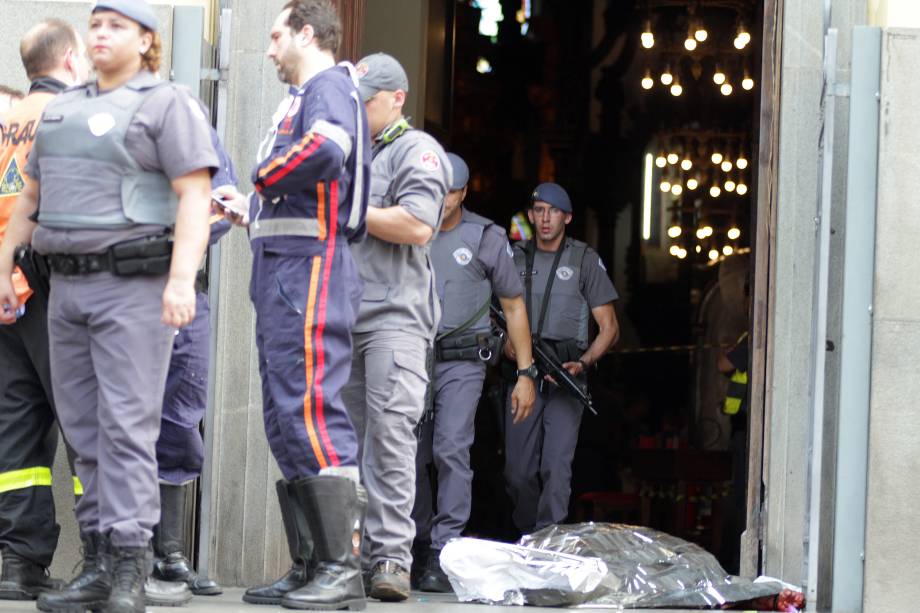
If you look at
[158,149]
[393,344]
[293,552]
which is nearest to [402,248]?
[393,344]

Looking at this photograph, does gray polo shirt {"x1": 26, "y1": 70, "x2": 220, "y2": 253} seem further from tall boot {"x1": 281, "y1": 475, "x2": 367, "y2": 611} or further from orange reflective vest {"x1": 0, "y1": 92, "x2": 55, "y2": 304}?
tall boot {"x1": 281, "y1": 475, "x2": 367, "y2": 611}

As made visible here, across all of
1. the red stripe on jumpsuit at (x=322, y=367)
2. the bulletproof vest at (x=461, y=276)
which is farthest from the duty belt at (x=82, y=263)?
the bulletproof vest at (x=461, y=276)

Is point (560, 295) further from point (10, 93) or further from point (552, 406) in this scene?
point (10, 93)

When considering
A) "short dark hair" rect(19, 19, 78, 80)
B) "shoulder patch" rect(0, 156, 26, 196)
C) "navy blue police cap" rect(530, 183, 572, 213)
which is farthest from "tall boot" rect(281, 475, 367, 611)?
"navy blue police cap" rect(530, 183, 572, 213)

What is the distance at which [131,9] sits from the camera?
18.0ft

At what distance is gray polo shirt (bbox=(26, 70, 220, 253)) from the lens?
5367 millimetres

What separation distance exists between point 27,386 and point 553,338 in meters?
4.13

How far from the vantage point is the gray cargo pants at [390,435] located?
21.1ft

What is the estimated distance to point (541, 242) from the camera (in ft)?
32.9

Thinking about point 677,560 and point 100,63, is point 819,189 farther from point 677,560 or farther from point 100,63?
point 100,63

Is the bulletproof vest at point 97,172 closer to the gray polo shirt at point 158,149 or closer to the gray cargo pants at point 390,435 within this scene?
the gray polo shirt at point 158,149

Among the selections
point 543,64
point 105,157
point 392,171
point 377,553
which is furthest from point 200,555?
point 543,64

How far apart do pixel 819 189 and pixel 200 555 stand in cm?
313

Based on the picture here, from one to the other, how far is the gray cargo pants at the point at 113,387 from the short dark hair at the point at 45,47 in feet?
3.85
